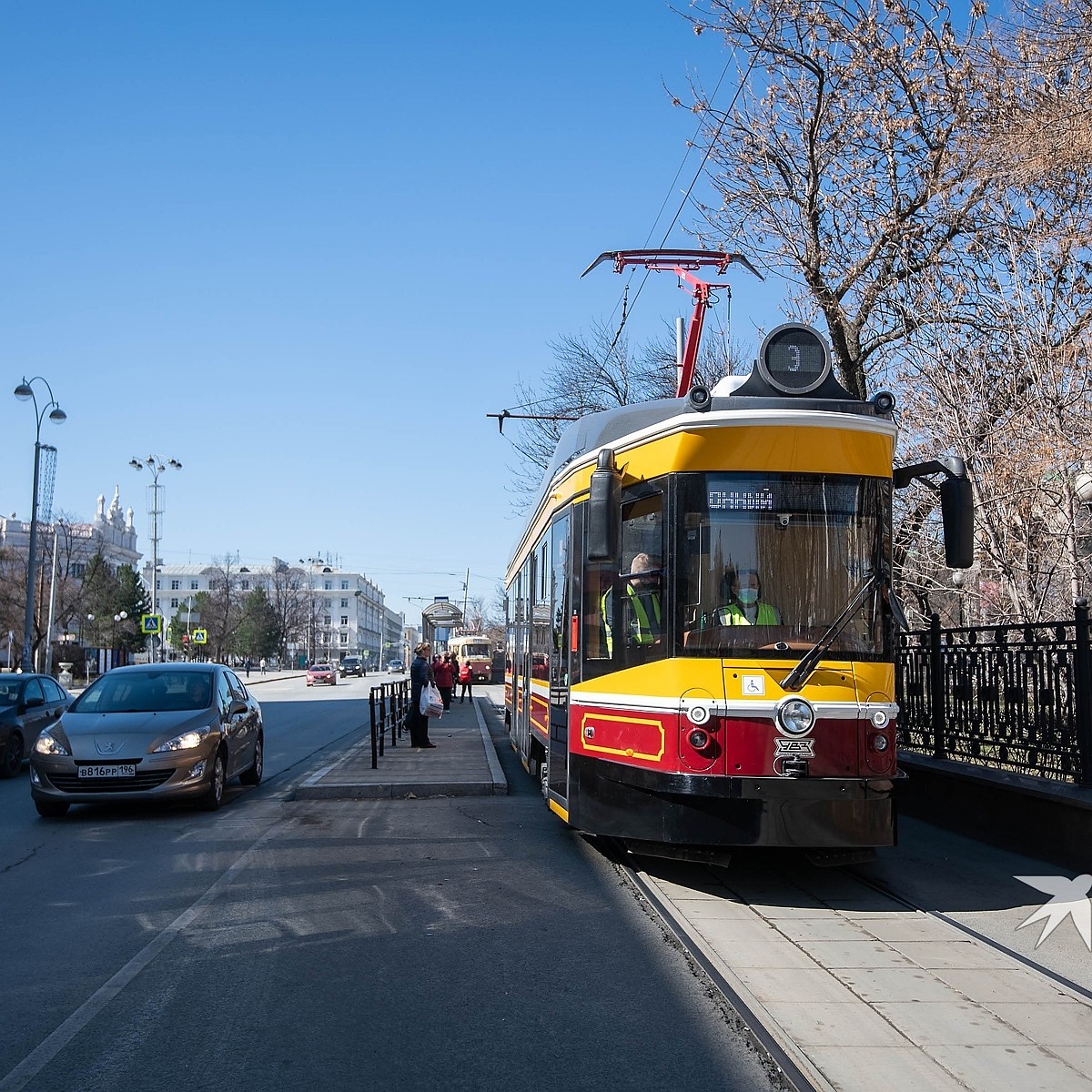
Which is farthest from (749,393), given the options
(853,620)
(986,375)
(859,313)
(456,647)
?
(456,647)

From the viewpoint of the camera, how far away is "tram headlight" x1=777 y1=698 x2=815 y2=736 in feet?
23.0

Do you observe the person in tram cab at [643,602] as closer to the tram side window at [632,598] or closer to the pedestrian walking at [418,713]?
the tram side window at [632,598]

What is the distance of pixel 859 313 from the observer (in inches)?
633

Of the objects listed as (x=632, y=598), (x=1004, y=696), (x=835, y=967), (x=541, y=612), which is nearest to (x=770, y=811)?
(x=835, y=967)

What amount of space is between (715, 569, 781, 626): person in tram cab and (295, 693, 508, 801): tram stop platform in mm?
6084

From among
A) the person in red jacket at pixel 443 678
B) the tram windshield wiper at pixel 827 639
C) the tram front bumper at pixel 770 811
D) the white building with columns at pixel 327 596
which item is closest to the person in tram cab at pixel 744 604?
the tram windshield wiper at pixel 827 639

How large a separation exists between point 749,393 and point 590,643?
2.17m

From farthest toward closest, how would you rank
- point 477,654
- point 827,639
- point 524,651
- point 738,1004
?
point 477,654
point 524,651
point 827,639
point 738,1004

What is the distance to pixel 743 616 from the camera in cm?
727

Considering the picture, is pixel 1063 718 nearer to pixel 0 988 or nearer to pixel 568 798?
pixel 568 798

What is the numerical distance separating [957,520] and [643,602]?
217 cm

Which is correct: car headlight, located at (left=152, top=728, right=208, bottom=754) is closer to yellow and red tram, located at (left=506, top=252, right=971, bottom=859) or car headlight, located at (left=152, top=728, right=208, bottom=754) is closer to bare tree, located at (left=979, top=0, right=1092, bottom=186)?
yellow and red tram, located at (left=506, top=252, right=971, bottom=859)

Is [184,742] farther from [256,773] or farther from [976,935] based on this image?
[976,935]

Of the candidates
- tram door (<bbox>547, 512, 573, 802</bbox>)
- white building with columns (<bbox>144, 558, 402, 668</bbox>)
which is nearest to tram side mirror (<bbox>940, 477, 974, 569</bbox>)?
tram door (<bbox>547, 512, 573, 802</bbox>)
